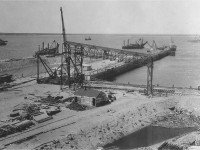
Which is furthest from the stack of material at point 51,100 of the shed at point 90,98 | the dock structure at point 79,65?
the dock structure at point 79,65

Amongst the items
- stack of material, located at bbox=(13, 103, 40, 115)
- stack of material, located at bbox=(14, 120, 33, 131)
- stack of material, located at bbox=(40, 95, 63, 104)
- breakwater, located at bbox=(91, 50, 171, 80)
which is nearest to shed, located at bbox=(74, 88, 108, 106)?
stack of material, located at bbox=(40, 95, 63, 104)

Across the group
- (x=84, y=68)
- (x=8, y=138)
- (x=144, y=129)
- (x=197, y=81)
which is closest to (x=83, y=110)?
(x=144, y=129)

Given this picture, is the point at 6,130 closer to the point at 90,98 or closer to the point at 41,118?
the point at 41,118

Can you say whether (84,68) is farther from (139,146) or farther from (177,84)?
(139,146)

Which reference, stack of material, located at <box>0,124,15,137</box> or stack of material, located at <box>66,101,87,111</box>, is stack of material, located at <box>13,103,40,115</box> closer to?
stack of material, located at <box>66,101,87,111</box>

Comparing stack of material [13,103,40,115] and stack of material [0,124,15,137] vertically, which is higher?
stack of material [13,103,40,115]

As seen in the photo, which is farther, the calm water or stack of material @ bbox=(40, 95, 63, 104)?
stack of material @ bbox=(40, 95, 63, 104)
